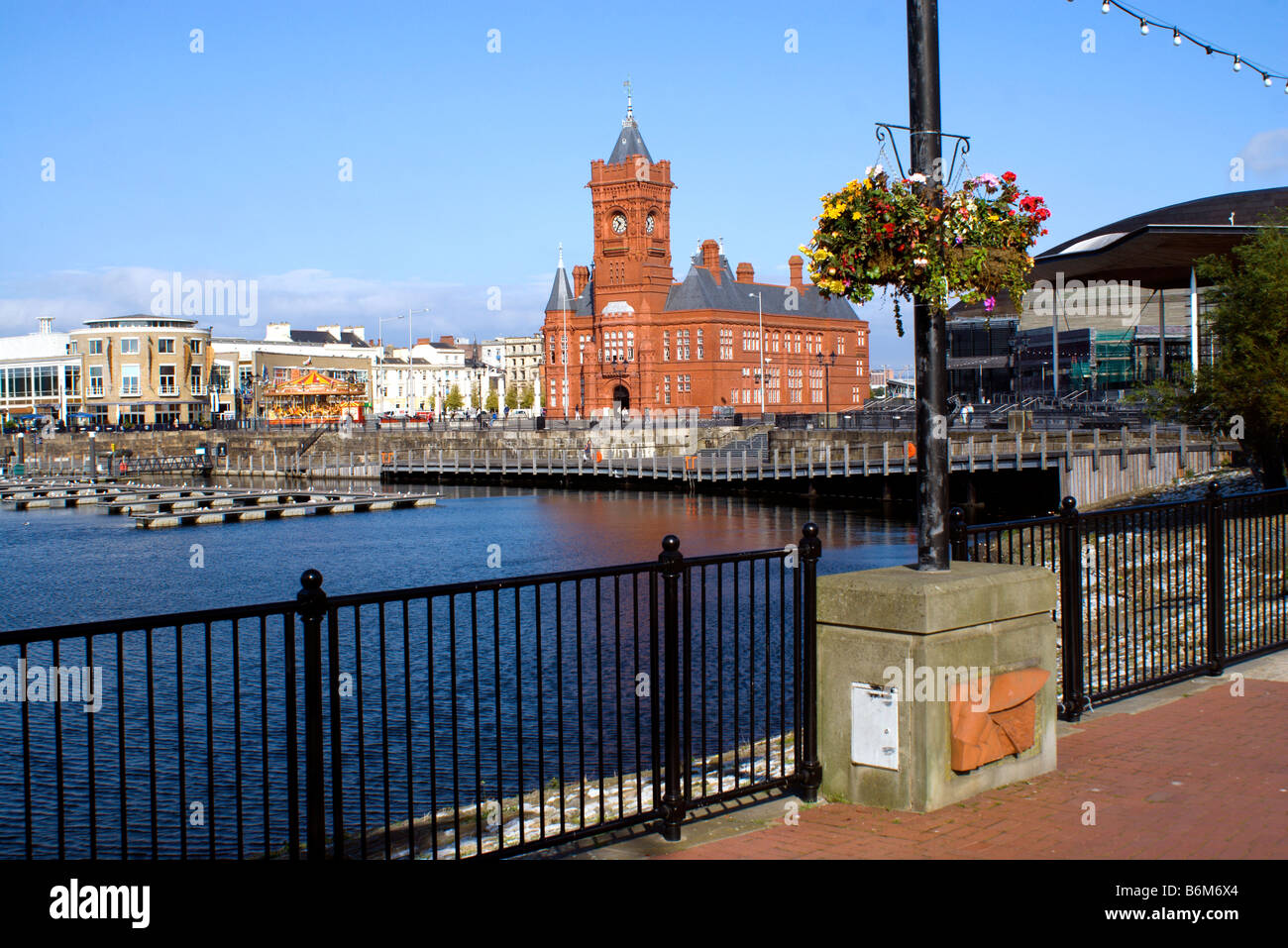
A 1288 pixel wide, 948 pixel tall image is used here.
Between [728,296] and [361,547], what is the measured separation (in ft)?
207

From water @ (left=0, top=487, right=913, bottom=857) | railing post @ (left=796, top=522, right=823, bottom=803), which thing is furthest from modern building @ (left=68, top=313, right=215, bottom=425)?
railing post @ (left=796, top=522, right=823, bottom=803)

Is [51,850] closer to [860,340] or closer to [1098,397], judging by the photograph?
[1098,397]

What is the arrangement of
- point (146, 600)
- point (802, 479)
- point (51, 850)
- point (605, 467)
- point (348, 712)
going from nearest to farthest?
point (51, 850)
point (348, 712)
point (146, 600)
point (802, 479)
point (605, 467)

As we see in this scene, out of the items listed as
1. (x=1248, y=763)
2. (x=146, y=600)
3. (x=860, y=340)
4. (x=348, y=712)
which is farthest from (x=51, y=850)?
(x=860, y=340)

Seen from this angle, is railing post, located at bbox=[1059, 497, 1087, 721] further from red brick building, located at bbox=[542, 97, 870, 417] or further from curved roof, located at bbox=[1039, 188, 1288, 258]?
red brick building, located at bbox=[542, 97, 870, 417]

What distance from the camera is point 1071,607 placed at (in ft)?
28.7

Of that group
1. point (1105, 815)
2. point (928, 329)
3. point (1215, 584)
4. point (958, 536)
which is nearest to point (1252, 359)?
point (1215, 584)

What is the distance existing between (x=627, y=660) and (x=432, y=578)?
14.4 meters

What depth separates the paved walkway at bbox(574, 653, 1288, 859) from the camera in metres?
6.22

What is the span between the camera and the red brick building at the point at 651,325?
323ft

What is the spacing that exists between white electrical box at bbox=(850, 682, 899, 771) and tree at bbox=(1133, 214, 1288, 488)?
74.6ft

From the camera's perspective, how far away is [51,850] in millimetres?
13203

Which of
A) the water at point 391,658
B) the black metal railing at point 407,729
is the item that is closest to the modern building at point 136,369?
the water at point 391,658

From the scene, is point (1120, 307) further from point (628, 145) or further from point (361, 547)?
point (361, 547)
